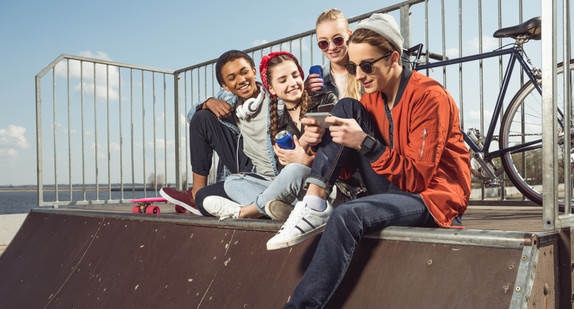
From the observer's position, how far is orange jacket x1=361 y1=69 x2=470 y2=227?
5.97 ft

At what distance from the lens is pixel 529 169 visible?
3.27 m

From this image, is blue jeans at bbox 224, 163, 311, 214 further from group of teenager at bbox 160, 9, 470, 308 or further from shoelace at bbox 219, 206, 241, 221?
shoelace at bbox 219, 206, 241, 221

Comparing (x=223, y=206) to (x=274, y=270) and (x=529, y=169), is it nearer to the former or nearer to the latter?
(x=274, y=270)

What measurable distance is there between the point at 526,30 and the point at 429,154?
1747 mm

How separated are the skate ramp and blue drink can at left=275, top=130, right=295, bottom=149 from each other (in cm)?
43

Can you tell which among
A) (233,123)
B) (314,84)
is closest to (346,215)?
(314,84)

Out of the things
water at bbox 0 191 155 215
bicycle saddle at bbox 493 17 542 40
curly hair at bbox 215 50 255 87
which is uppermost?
bicycle saddle at bbox 493 17 542 40

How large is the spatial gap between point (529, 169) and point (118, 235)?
290 cm

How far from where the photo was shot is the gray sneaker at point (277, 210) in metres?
2.29

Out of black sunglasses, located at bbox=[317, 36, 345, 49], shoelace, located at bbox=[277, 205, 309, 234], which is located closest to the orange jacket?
shoelace, located at bbox=[277, 205, 309, 234]

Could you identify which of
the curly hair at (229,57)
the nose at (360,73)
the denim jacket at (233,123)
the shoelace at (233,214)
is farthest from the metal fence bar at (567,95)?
the curly hair at (229,57)

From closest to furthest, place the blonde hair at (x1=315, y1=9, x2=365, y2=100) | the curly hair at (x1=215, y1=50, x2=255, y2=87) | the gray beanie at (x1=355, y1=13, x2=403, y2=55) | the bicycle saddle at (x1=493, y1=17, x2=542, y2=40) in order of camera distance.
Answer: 1. the gray beanie at (x1=355, y1=13, x2=403, y2=55)
2. the blonde hair at (x1=315, y1=9, x2=365, y2=100)
3. the bicycle saddle at (x1=493, y1=17, x2=542, y2=40)
4. the curly hair at (x1=215, y1=50, x2=255, y2=87)

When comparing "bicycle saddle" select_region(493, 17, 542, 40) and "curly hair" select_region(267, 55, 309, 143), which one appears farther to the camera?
"bicycle saddle" select_region(493, 17, 542, 40)

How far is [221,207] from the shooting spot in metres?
2.64
